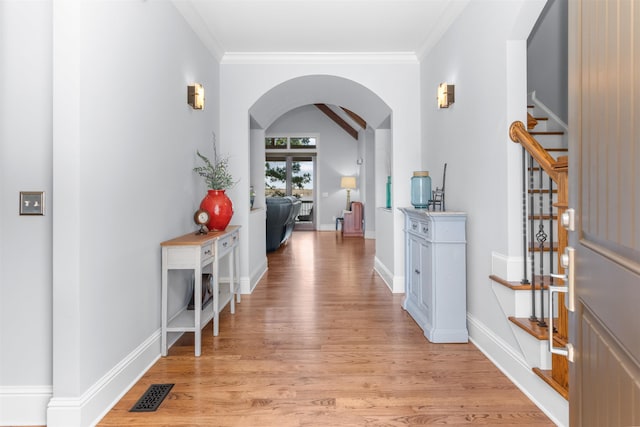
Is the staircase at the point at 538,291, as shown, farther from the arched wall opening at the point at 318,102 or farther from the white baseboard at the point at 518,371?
the arched wall opening at the point at 318,102

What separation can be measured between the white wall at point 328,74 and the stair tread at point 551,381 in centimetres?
231

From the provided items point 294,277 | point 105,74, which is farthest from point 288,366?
point 294,277

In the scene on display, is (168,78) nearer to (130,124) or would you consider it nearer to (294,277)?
(130,124)

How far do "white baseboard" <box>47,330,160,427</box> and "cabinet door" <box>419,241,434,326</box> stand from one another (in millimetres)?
1962

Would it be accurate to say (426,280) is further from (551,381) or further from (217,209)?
(217,209)

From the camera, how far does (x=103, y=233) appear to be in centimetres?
192

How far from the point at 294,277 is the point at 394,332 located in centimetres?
223

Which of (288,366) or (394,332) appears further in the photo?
(394,332)

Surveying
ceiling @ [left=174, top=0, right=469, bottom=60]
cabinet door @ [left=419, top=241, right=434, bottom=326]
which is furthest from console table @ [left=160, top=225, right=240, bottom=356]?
ceiling @ [left=174, top=0, right=469, bottom=60]

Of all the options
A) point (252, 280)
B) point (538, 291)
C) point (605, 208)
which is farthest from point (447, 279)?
point (252, 280)

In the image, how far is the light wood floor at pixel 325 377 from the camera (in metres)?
1.86

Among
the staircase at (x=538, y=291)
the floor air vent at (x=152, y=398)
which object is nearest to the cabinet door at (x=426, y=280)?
the staircase at (x=538, y=291)

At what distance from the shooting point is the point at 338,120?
36.8 feet

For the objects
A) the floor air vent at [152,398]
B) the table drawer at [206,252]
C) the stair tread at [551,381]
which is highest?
the table drawer at [206,252]
